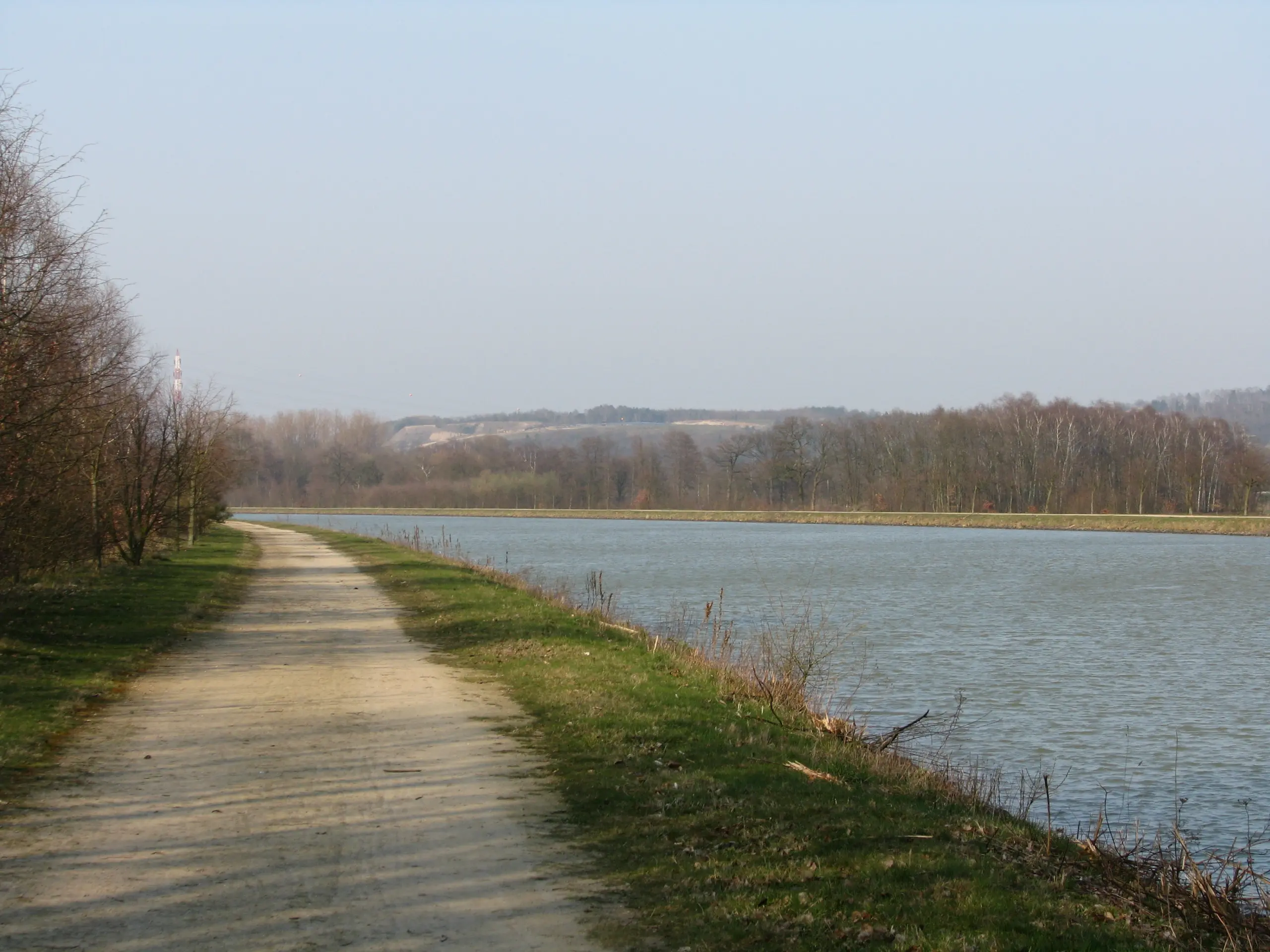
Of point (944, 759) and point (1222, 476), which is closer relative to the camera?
point (944, 759)

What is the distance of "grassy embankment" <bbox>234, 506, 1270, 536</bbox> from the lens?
71625 mm

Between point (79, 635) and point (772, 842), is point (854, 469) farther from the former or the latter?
point (772, 842)

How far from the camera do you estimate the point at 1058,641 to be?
2177cm

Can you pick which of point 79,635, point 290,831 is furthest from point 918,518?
point 290,831

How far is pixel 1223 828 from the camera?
1002 cm

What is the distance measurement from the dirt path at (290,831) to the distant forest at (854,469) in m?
57.6

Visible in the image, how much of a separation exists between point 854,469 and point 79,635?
9929 centimetres

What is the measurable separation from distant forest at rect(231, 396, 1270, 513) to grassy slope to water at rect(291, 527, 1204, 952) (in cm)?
5901

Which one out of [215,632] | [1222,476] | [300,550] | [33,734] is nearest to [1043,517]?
[1222,476]

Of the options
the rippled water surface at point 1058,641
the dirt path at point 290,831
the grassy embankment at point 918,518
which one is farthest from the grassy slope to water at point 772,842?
the grassy embankment at point 918,518

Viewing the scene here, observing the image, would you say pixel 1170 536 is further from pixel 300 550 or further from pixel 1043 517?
pixel 300 550

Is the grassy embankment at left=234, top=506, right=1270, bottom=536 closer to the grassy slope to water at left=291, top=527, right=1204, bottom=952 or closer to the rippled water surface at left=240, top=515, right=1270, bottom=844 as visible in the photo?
the rippled water surface at left=240, top=515, right=1270, bottom=844

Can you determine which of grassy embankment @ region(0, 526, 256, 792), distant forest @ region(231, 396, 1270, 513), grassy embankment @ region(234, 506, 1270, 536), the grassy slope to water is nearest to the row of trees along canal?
grassy embankment @ region(0, 526, 256, 792)

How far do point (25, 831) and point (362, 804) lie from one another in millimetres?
1995
